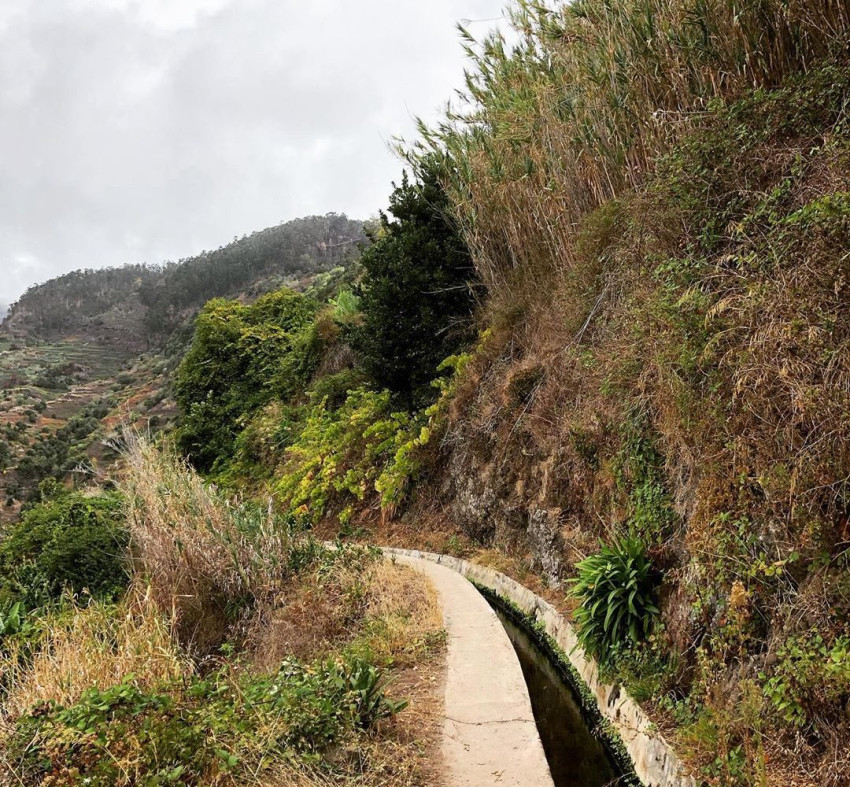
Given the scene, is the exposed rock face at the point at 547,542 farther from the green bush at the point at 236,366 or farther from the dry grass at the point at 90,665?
the green bush at the point at 236,366

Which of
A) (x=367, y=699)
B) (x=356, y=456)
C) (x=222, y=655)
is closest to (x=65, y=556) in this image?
(x=222, y=655)

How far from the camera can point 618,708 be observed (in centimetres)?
434

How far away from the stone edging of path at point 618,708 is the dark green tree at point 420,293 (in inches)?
213

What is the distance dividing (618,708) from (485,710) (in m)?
0.98

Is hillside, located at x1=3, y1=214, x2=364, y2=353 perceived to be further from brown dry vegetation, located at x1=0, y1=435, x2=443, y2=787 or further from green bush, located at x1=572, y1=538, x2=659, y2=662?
green bush, located at x1=572, y1=538, x2=659, y2=662

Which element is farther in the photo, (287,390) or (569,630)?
(287,390)

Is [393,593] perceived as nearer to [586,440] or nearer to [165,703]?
[586,440]

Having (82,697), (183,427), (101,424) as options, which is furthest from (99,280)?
(82,697)

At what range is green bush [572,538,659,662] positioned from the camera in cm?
451

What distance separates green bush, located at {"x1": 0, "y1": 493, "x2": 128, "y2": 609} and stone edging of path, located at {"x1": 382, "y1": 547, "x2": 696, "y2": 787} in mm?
4929

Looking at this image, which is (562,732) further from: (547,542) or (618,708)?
(547,542)

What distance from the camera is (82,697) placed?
13.2ft

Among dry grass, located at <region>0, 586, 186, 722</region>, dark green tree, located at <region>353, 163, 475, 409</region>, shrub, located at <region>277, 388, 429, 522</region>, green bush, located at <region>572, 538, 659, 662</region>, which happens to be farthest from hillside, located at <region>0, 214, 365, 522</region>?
green bush, located at <region>572, 538, 659, 662</region>

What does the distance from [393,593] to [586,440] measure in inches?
107
